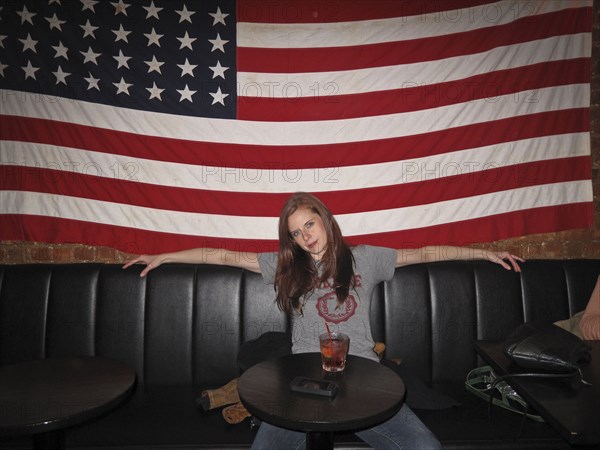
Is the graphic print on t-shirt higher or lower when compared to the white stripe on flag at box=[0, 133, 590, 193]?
lower

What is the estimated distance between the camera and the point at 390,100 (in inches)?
93.9

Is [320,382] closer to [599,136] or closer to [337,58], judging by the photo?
[337,58]

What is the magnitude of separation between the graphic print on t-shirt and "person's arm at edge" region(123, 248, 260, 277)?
39 cm

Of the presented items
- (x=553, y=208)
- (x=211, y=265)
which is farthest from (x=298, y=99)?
(x=553, y=208)

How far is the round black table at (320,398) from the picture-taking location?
41.9 inches

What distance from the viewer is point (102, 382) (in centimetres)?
130

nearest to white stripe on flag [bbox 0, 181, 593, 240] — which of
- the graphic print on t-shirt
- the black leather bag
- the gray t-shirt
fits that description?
the gray t-shirt

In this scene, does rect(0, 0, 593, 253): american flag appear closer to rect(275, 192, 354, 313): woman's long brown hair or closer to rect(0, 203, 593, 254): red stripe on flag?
rect(0, 203, 593, 254): red stripe on flag

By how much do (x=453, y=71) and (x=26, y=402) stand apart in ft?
7.90

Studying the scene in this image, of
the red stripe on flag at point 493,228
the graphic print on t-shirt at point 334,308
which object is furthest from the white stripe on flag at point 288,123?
the graphic print on t-shirt at point 334,308

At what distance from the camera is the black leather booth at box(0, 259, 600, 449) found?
6.88ft

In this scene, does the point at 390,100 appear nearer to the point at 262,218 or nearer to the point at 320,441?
the point at 262,218

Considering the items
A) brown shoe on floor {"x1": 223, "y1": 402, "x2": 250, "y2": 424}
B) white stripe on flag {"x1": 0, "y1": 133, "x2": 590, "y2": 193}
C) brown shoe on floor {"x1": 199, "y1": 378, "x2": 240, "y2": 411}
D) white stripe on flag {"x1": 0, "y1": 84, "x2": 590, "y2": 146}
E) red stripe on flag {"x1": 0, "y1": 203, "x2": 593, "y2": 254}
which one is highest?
white stripe on flag {"x1": 0, "y1": 84, "x2": 590, "y2": 146}

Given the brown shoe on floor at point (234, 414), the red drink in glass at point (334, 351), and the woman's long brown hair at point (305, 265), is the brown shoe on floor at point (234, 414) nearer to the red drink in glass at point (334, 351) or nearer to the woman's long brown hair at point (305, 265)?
the woman's long brown hair at point (305, 265)
